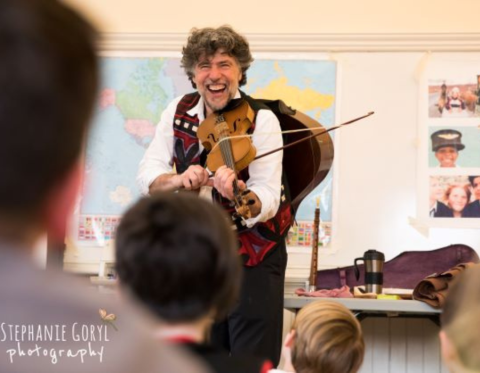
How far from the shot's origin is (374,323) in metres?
4.21

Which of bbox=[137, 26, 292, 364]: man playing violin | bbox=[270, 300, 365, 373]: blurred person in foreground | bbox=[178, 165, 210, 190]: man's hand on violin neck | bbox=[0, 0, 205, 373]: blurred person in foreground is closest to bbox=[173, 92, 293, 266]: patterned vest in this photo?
bbox=[137, 26, 292, 364]: man playing violin

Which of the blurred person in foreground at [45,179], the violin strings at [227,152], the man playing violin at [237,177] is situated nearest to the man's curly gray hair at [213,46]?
the man playing violin at [237,177]

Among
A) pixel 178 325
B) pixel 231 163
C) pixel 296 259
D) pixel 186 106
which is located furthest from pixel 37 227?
pixel 296 259

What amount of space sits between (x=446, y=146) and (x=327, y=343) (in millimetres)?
2537

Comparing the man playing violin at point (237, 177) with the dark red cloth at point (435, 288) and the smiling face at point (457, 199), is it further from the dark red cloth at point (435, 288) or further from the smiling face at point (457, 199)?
the smiling face at point (457, 199)

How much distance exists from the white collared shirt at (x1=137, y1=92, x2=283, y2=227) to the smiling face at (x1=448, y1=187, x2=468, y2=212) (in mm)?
1527

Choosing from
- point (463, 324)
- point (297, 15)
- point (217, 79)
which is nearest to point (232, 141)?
point (217, 79)

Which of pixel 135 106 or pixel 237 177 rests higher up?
pixel 135 106

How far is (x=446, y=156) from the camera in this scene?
169 inches

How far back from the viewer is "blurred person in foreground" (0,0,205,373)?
0.50 m

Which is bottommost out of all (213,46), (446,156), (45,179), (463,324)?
(463,324)

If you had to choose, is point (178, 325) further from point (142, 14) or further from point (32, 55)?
point (142, 14)

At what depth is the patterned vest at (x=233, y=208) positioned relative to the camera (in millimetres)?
2832

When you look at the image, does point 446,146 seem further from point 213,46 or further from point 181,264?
point 181,264
